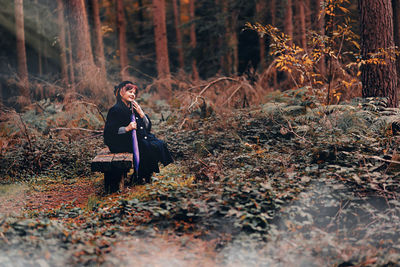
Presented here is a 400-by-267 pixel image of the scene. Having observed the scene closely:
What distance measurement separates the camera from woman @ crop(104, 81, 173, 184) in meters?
6.52

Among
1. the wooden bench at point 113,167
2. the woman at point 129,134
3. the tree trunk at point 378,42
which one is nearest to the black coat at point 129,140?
the woman at point 129,134

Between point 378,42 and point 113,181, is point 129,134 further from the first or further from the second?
point 378,42

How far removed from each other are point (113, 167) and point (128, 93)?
1.39 metres

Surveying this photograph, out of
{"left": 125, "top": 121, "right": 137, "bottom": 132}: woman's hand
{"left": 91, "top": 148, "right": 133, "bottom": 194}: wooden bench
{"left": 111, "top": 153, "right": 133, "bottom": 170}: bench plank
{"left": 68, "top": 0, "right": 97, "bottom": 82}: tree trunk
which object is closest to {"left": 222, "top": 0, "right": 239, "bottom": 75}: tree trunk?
{"left": 68, "top": 0, "right": 97, "bottom": 82}: tree trunk

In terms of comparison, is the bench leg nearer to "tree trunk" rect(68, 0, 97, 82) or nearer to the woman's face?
the woman's face

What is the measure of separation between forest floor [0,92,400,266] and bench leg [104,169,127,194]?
5.5 inches

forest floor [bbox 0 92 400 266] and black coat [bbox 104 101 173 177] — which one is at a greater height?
→ black coat [bbox 104 101 173 177]

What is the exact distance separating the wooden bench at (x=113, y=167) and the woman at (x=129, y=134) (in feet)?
0.74

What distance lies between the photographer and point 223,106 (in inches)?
389

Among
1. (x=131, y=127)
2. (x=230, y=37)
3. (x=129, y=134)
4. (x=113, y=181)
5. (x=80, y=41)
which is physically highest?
(x=230, y=37)

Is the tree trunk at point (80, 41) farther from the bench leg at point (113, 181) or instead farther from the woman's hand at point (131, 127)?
the bench leg at point (113, 181)

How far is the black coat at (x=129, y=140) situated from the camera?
6523 mm

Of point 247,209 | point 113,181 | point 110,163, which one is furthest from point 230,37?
point 247,209

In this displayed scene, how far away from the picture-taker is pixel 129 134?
21.4ft
